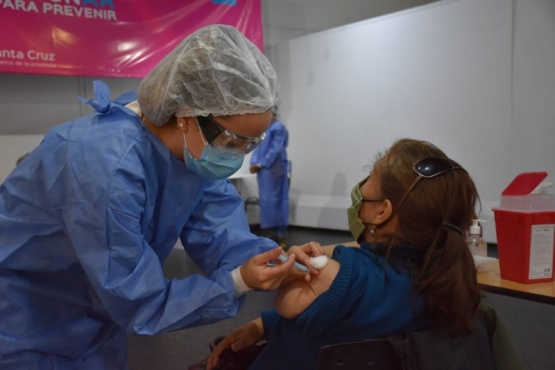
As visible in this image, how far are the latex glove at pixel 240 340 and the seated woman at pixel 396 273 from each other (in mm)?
154

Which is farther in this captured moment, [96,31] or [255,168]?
[255,168]

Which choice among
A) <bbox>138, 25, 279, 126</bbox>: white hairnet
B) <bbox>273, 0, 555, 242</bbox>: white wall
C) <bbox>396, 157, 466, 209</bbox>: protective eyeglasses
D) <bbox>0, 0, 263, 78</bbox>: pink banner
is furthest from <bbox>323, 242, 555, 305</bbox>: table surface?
<bbox>0, 0, 263, 78</bbox>: pink banner

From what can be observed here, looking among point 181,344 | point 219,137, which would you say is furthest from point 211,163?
point 181,344

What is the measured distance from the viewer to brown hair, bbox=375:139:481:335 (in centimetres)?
91

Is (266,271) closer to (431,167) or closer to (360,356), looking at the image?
(360,356)

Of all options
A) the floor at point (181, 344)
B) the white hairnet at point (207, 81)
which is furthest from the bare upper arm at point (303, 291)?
the floor at point (181, 344)

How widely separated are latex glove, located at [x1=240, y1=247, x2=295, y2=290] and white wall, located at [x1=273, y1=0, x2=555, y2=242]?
11.3 feet

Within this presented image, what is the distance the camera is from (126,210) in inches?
35.3

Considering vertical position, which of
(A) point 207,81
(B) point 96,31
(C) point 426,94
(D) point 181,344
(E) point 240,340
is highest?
(B) point 96,31

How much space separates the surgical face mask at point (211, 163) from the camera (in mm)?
1046

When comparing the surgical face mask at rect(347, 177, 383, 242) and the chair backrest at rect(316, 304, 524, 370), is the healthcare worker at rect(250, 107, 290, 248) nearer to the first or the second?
the surgical face mask at rect(347, 177, 383, 242)

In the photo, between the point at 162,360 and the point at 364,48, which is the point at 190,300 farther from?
the point at 364,48

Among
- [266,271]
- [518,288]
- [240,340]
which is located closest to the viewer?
[266,271]

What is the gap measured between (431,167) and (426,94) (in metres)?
3.50
